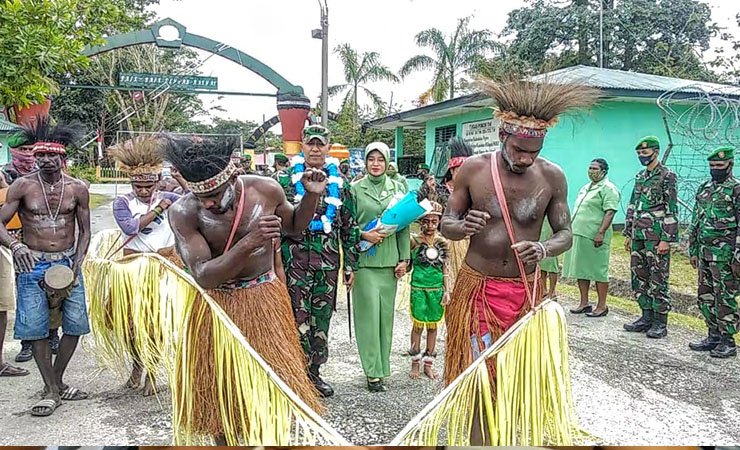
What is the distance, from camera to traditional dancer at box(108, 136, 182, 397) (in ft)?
15.0

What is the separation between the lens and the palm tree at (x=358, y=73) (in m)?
23.5

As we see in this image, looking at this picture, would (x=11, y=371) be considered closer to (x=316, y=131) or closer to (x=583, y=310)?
(x=316, y=131)

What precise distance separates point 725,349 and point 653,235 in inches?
46.7

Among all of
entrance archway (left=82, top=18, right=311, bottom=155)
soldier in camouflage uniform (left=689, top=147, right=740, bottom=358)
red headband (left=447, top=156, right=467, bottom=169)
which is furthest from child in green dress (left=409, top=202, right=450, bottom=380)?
entrance archway (left=82, top=18, right=311, bottom=155)

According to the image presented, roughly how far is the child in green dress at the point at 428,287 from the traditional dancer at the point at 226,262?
70.0 inches

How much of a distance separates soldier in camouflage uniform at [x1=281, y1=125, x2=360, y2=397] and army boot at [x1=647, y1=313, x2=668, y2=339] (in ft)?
10.0

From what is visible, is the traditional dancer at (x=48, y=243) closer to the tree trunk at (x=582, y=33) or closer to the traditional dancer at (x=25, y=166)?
the traditional dancer at (x=25, y=166)

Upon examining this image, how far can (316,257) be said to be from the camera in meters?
4.16

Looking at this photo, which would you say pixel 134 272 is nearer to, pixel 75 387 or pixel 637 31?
pixel 75 387

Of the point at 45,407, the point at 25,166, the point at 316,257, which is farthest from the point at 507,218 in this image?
the point at 25,166

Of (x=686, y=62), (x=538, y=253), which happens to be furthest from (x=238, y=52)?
(x=686, y=62)

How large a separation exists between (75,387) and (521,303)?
10.4ft

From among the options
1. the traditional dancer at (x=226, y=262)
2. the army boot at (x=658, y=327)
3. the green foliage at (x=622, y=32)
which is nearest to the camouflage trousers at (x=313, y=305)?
the traditional dancer at (x=226, y=262)

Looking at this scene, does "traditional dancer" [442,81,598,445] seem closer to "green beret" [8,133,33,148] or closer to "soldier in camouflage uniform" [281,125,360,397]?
"soldier in camouflage uniform" [281,125,360,397]
